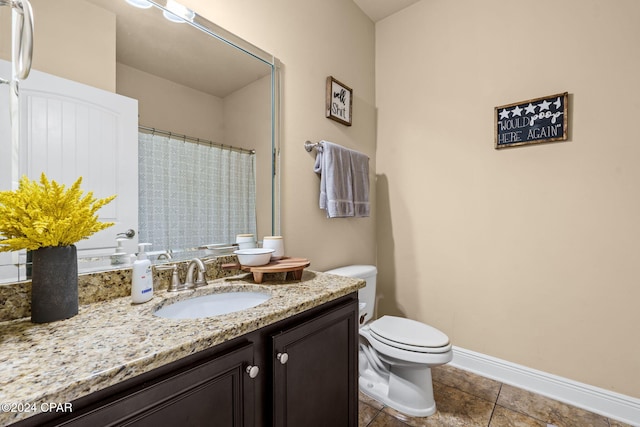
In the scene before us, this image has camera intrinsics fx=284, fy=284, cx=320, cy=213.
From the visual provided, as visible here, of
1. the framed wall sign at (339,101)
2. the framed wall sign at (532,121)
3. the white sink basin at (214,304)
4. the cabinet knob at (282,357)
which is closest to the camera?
the cabinet knob at (282,357)

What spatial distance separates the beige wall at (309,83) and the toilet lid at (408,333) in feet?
1.61

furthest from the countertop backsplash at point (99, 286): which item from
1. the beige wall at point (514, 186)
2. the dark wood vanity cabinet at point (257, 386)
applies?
the beige wall at point (514, 186)

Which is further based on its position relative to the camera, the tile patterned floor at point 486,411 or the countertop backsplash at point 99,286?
the tile patterned floor at point 486,411

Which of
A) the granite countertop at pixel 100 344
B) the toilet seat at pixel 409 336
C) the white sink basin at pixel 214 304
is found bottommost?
the toilet seat at pixel 409 336

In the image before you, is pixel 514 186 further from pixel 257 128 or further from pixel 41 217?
pixel 41 217

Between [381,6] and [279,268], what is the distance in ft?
7.04

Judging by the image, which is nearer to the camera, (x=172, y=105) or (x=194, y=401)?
(x=194, y=401)

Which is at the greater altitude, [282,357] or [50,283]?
[50,283]

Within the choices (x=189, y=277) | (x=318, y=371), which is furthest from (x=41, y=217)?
(x=318, y=371)

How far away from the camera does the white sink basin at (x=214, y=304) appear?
38.0 inches

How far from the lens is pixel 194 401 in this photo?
2.06ft

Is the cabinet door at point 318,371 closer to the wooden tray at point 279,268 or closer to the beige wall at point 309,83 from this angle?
the wooden tray at point 279,268

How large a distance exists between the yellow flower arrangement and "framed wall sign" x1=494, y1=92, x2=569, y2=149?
6.82 ft

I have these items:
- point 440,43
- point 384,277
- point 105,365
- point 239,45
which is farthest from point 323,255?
point 440,43
